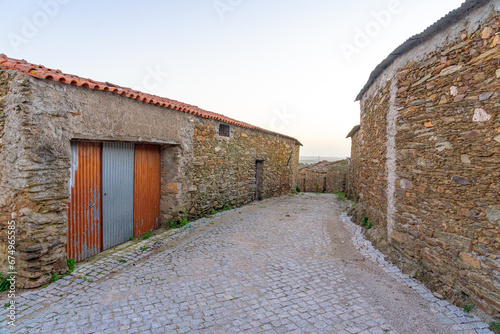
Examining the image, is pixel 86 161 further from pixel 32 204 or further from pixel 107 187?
pixel 32 204

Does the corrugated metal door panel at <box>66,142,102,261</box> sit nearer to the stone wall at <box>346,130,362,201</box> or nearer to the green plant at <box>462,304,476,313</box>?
the green plant at <box>462,304,476,313</box>

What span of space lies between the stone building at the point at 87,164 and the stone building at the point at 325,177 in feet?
39.5

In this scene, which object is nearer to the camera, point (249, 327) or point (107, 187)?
point (249, 327)

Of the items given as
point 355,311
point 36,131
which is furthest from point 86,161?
point 355,311

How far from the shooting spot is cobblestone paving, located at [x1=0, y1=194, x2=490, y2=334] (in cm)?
263

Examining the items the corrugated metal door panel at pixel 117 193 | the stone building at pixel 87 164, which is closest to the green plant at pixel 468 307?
the stone building at pixel 87 164

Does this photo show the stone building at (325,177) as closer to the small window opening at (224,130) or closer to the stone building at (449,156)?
the small window opening at (224,130)

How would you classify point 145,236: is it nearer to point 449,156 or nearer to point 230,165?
point 230,165

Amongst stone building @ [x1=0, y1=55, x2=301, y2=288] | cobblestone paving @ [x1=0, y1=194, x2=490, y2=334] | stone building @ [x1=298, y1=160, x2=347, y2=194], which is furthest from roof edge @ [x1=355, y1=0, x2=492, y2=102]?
stone building @ [x1=298, y1=160, x2=347, y2=194]

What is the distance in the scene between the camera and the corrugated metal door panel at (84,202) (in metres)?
4.01

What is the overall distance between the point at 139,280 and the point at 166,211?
2677 mm

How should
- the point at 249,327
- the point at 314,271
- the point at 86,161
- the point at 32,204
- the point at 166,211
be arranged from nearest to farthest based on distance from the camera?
1. the point at 249,327
2. the point at 32,204
3. the point at 314,271
4. the point at 86,161
5. the point at 166,211

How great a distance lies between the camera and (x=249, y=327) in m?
2.61

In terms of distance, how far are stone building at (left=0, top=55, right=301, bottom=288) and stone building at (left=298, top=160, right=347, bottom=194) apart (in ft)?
39.5
